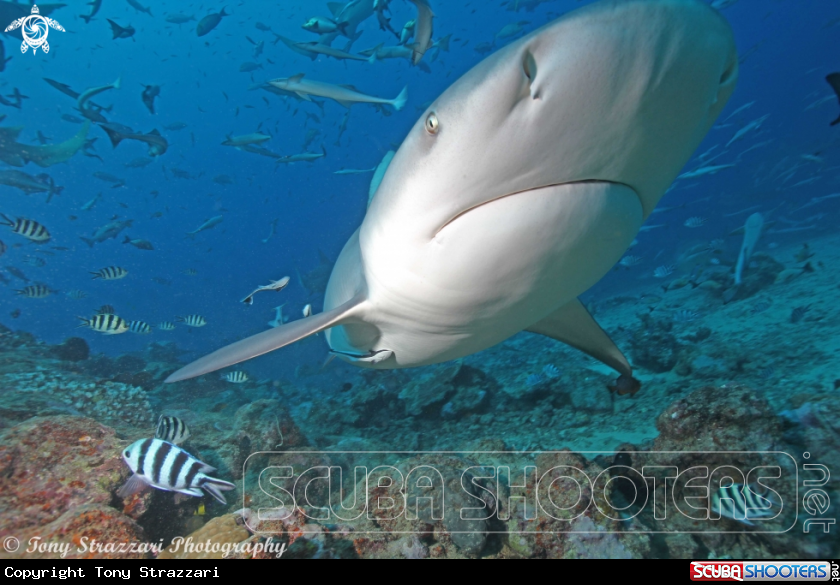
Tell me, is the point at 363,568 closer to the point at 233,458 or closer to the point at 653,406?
the point at 233,458

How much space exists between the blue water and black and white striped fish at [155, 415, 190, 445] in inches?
747

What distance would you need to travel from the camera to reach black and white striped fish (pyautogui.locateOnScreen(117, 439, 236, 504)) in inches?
112

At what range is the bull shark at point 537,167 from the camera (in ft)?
3.36

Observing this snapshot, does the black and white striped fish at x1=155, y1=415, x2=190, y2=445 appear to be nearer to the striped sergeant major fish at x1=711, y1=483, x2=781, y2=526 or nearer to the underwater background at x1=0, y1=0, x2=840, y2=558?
the underwater background at x1=0, y1=0, x2=840, y2=558

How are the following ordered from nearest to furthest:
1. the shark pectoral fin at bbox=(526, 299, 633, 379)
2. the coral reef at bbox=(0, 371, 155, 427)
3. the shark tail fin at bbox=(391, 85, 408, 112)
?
the shark pectoral fin at bbox=(526, 299, 633, 379)
the coral reef at bbox=(0, 371, 155, 427)
the shark tail fin at bbox=(391, 85, 408, 112)

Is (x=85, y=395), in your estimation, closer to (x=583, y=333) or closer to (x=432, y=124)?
(x=583, y=333)

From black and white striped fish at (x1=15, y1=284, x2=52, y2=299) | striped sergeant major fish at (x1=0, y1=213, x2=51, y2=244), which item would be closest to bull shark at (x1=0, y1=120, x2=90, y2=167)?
black and white striped fish at (x1=15, y1=284, x2=52, y2=299)

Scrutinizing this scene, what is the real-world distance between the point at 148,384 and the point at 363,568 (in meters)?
11.5

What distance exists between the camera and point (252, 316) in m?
41.5

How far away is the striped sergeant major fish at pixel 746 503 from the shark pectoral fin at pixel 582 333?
3.89 ft

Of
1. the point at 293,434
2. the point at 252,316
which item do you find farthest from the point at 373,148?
the point at 293,434

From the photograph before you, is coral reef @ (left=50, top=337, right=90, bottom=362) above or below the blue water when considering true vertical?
below

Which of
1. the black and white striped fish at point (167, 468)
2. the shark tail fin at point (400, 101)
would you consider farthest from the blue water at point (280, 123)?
the black and white striped fish at point (167, 468)

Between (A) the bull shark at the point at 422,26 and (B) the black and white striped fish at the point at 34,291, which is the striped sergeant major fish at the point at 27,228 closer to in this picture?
(B) the black and white striped fish at the point at 34,291
